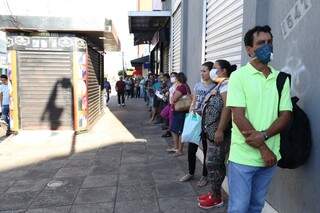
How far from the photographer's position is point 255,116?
9.38ft

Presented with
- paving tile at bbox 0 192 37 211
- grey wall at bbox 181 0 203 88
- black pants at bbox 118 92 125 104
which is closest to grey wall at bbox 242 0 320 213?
paving tile at bbox 0 192 37 211

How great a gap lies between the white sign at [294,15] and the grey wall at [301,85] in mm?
45

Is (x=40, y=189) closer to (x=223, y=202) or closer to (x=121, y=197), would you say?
(x=121, y=197)

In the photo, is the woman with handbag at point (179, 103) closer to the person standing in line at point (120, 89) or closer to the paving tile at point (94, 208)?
the paving tile at point (94, 208)

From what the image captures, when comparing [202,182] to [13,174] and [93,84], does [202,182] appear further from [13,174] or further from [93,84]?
[93,84]

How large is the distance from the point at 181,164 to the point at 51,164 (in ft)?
8.02

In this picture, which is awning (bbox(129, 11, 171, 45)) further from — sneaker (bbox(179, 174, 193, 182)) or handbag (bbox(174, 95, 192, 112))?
sneaker (bbox(179, 174, 193, 182))

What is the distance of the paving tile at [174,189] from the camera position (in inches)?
207

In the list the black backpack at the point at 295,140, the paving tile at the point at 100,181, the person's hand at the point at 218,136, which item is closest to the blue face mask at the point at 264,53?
the black backpack at the point at 295,140

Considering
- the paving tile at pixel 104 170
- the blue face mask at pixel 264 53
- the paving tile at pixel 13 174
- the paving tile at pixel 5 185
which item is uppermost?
the blue face mask at pixel 264 53

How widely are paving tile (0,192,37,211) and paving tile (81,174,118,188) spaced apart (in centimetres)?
80

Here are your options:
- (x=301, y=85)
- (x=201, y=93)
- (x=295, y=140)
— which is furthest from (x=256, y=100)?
(x=201, y=93)

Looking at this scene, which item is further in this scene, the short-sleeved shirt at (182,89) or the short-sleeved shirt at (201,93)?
the short-sleeved shirt at (182,89)

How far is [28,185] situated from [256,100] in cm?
428
